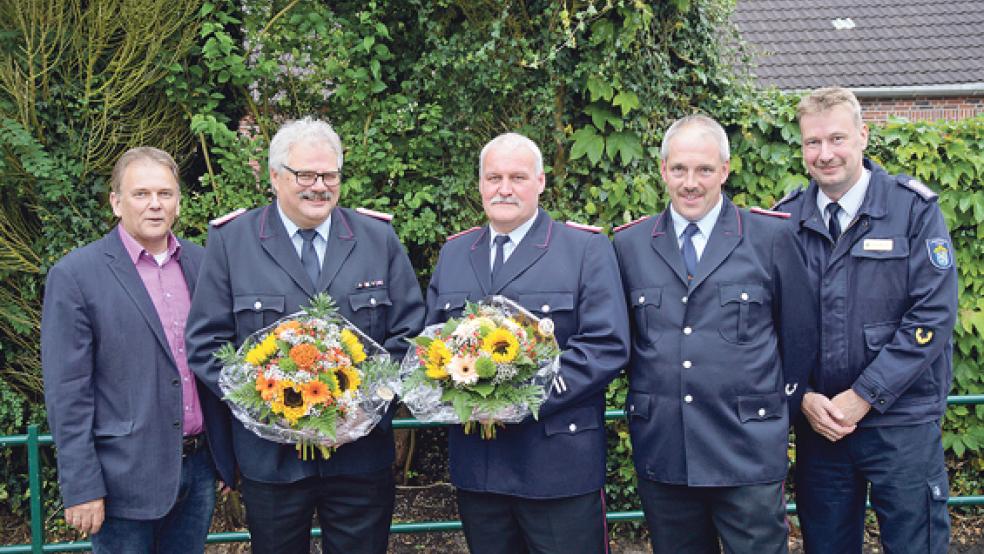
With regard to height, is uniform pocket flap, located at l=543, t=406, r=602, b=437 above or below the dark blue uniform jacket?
below

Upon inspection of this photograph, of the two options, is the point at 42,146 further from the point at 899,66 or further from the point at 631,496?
the point at 899,66

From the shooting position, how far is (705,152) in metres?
3.39

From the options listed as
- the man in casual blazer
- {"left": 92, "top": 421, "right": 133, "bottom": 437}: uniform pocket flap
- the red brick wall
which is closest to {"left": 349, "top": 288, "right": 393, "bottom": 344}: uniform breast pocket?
the man in casual blazer

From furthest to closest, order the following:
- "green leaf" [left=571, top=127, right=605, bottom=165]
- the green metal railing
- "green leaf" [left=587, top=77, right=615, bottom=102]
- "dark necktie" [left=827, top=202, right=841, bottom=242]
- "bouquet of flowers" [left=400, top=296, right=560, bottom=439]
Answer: "green leaf" [left=571, top=127, right=605, bottom=165], "green leaf" [left=587, top=77, right=615, bottom=102], the green metal railing, "dark necktie" [left=827, top=202, right=841, bottom=242], "bouquet of flowers" [left=400, top=296, right=560, bottom=439]

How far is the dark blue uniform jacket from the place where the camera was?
11.1 feet

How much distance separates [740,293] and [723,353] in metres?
0.25

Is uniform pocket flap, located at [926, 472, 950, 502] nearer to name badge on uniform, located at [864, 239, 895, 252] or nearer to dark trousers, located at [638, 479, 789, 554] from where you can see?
dark trousers, located at [638, 479, 789, 554]

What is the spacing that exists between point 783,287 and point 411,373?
1529mm

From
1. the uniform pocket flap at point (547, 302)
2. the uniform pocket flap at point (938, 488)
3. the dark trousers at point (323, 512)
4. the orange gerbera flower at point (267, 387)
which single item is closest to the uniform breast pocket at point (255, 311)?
the orange gerbera flower at point (267, 387)

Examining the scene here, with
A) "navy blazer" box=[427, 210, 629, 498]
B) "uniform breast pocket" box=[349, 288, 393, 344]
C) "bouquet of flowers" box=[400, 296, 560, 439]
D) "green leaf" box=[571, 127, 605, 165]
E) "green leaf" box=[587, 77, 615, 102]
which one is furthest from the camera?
"green leaf" box=[571, 127, 605, 165]

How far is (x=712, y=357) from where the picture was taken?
332 cm

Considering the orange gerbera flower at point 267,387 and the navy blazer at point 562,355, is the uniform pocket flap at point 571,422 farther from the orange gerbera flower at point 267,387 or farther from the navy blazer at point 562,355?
the orange gerbera flower at point 267,387

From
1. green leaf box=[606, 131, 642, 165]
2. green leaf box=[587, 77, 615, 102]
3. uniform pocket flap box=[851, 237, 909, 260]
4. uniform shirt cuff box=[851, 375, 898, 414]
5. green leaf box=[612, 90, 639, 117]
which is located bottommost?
uniform shirt cuff box=[851, 375, 898, 414]

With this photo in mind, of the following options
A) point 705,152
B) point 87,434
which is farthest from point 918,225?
point 87,434
